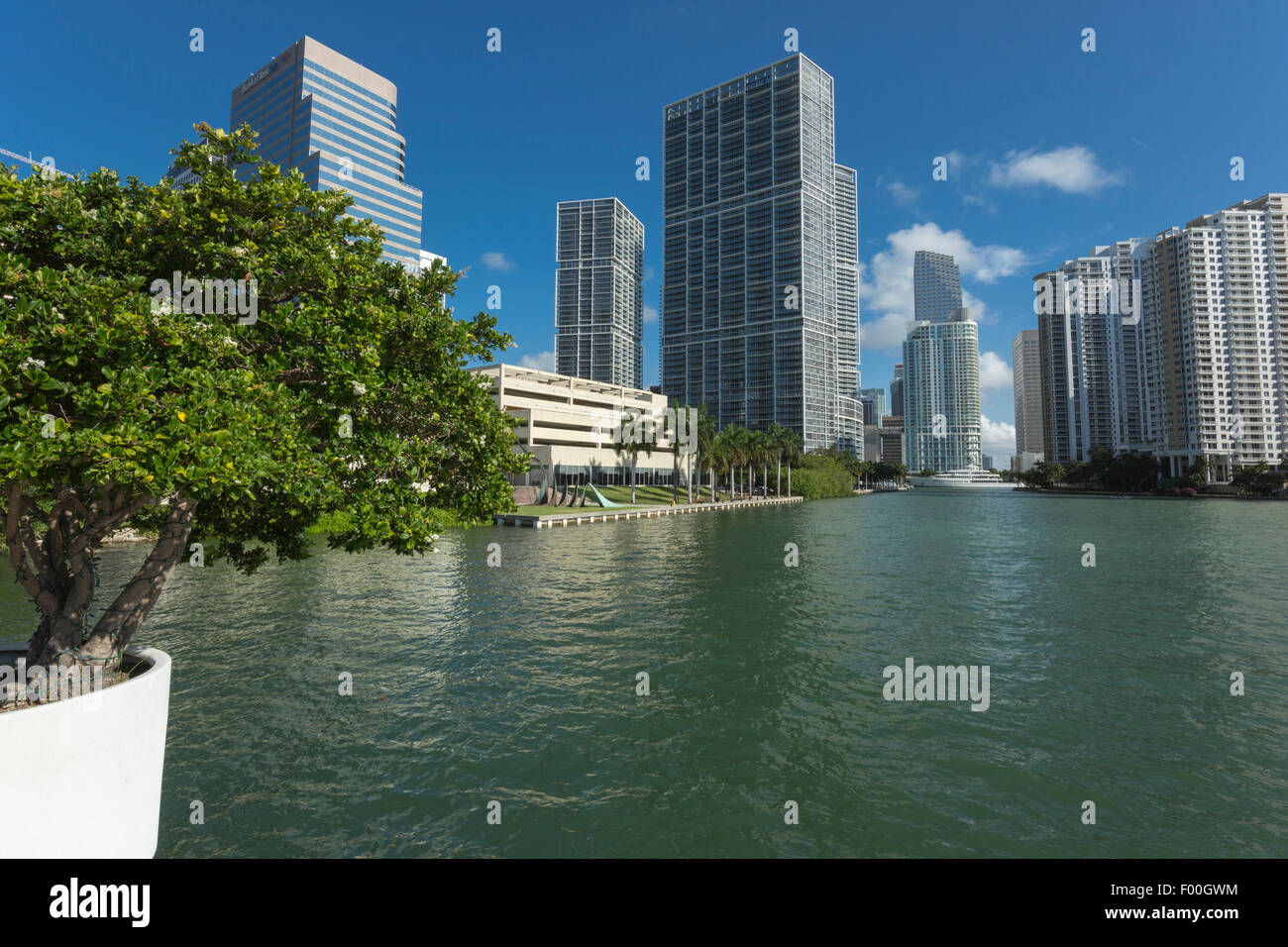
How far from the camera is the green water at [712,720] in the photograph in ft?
32.7

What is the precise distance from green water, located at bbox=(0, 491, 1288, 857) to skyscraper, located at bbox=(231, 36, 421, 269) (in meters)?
124

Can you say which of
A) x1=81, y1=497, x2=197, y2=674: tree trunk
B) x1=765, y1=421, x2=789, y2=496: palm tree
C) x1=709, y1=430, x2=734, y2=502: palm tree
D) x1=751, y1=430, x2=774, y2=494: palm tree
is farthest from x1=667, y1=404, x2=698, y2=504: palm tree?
x1=81, y1=497, x2=197, y2=674: tree trunk

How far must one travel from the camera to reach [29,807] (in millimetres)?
6094

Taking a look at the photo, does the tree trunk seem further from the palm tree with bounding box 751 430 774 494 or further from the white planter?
the palm tree with bounding box 751 430 774 494

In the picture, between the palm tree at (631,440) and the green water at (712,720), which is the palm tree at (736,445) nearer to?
the palm tree at (631,440)

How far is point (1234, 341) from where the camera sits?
574 ft

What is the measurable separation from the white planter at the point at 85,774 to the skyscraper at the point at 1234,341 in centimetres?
23382

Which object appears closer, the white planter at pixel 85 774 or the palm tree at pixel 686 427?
the white planter at pixel 85 774

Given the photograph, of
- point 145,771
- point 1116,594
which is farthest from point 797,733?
point 1116,594

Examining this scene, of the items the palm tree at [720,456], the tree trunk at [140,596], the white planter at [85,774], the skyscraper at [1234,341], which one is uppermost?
the skyscraper at [1234,341]

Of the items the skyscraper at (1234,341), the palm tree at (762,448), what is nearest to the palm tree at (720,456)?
the palm tree at (762,448)

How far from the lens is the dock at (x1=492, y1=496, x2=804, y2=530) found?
67.6 metres
